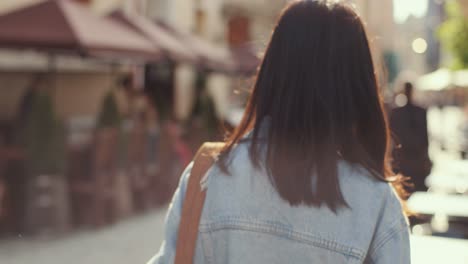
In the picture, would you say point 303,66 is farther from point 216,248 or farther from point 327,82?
point 216,248

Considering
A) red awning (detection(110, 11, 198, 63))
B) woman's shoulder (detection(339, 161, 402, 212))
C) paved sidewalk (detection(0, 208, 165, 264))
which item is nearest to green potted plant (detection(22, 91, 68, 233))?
paved sidewalk (detection(0, 208, 165, 264))

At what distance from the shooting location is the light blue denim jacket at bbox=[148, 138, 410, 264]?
5.65 feet

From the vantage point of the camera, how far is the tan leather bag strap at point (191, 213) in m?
1.76

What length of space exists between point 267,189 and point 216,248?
0.19m

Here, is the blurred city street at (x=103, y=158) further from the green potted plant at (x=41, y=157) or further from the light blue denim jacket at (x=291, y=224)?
the light blue denim jacket at (x=291, y=224)

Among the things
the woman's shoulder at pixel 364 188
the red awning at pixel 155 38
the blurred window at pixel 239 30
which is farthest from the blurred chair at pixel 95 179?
the blurred window at pixel 239 30

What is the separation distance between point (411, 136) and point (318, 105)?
4.90 meters

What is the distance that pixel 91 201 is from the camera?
26.7 feet

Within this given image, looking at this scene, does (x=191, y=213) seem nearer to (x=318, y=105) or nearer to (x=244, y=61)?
(x=318, y=105)

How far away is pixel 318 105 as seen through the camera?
5.61ft

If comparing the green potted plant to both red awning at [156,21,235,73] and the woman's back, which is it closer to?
red awning at [156,21,235,73]

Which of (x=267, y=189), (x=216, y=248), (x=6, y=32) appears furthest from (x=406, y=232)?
(x=6, y=32)

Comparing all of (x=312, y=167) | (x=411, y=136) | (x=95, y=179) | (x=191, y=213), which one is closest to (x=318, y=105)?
(x=312, y=167)

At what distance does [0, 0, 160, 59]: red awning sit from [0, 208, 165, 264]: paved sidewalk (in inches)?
75.1
